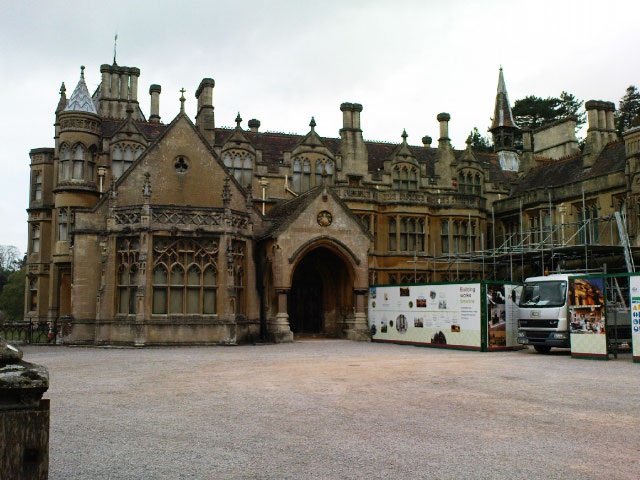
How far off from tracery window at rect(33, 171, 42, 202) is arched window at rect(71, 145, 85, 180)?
17.4 feet

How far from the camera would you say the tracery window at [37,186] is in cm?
3434

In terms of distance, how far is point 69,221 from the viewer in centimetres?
2986

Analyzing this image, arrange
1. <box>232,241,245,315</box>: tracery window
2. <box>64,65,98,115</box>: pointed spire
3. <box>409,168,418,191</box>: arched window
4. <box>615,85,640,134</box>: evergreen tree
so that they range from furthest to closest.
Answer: <box>615,85,640,134</box>: evergreen tree, <box>409,168,418,191</box>: arched window, <box>64,65,98,115</box>: pointed spire, <box>232,241,245,315</box>: tracery window

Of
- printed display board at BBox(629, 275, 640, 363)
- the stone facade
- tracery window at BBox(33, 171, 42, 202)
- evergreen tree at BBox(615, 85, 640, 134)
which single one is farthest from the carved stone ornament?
evergreen tree at BBox(615, 85, 640, 134)

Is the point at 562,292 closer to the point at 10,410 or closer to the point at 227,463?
the point at 227,463

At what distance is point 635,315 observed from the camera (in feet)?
55.3

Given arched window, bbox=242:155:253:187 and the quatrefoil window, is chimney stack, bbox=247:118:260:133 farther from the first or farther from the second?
the quatrefoil window

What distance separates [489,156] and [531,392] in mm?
37291

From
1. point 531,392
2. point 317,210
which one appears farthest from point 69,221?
point 531,392

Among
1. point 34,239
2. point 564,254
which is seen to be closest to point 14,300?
point 34,239

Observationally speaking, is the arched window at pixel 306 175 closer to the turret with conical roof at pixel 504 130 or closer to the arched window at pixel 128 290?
the arched window at pixel 128 290

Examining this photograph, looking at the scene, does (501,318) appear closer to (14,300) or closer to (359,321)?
(359,321)

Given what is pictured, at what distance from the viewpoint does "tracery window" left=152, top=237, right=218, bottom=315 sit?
2336 centimetres

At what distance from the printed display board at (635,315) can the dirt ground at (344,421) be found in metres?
1.06
